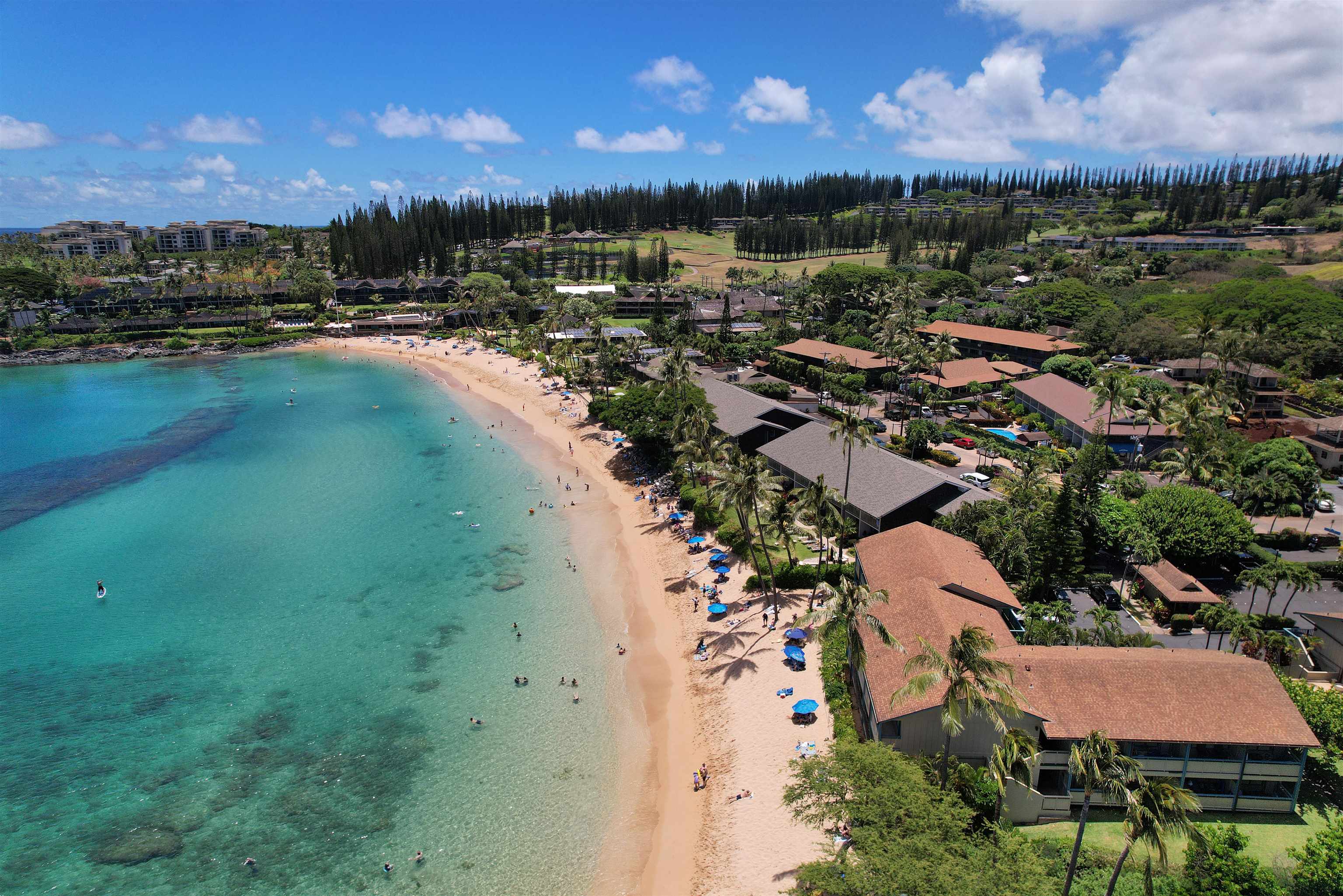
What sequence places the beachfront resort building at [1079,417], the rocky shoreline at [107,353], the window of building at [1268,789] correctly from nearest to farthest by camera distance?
the window of building at [1268,789]
the beachfront resort building at [1079,417]
the rocky shoreline at [107,353]

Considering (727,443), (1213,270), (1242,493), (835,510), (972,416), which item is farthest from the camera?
(1213,270)

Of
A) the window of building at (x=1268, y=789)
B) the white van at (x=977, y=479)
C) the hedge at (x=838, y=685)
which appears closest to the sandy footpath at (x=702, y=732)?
the hedge at (x=838, y=685)

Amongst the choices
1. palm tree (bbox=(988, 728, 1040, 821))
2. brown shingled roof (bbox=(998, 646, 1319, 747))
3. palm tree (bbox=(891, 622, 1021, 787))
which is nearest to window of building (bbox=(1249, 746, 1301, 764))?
brown shingled roof (bbox=(998, 646, 1319, 747))

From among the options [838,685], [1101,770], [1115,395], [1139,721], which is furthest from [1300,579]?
[1101,770]

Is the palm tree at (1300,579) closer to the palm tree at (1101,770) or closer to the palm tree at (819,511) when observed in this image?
the palm tree at (819,511)

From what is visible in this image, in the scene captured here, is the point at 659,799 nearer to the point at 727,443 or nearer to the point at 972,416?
the point at 727,443

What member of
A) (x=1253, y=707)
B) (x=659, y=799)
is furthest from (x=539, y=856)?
(x=1253, y=707)
